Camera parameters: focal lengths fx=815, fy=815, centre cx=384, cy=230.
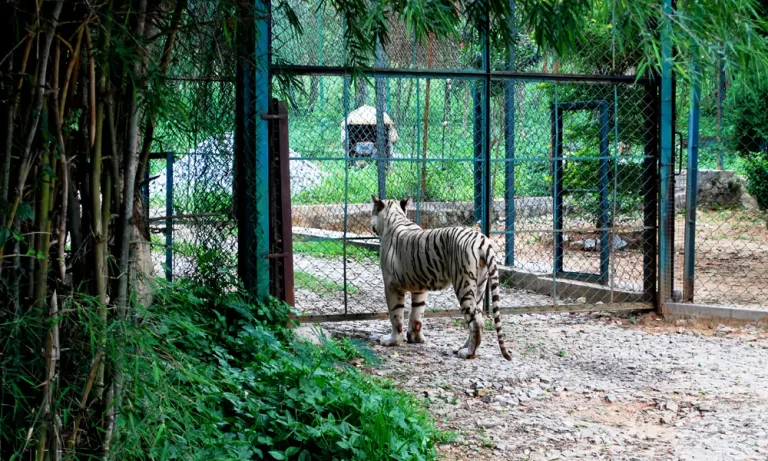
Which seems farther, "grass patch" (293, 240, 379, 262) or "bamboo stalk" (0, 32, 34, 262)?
"grass patch" (293, 240, 379, 262)

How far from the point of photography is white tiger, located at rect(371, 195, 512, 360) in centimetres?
575

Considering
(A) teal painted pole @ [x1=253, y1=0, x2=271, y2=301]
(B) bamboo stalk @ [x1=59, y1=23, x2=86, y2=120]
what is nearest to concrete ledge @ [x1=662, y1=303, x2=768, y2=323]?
(A) teal painted pole @ [x1=253, y1=0, x2=271, y2=301]

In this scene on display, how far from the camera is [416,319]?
622 cm

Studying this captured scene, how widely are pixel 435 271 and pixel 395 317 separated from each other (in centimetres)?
47

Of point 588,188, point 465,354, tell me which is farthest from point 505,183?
point 465,354

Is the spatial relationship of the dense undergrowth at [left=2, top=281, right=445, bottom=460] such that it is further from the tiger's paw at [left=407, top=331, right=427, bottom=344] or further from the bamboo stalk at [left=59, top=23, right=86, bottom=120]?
the tiger's paw at [left=407, top=331, right=427, bottom=344]

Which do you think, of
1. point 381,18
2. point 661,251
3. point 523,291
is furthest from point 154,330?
point 523,291

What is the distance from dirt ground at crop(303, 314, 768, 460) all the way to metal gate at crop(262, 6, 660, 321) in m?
0.39

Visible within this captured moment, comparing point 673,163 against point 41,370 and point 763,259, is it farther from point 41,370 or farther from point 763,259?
point 41,370

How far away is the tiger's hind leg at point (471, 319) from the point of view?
5688 millimetres

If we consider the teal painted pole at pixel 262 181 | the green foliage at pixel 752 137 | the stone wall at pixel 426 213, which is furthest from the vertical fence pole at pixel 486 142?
the green foliage at pixel 752 137

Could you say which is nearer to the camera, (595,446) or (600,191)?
(595,446)

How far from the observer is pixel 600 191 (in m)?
7.49

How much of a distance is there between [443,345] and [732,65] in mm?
2782
